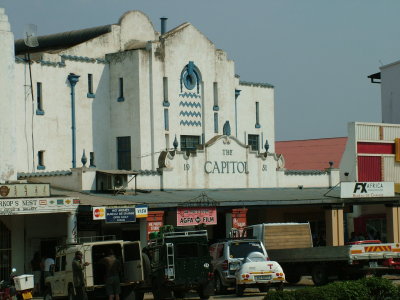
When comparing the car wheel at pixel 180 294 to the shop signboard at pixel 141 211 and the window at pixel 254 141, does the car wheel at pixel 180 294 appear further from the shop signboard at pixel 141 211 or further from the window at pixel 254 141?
the window at pixel 254 141

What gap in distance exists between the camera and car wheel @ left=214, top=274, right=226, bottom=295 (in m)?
31.9

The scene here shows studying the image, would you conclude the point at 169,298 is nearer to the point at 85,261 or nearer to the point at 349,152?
the point at 85,261

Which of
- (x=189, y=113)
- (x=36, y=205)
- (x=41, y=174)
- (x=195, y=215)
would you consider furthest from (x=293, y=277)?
(x=189, y=113)

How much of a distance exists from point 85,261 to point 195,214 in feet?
35.7

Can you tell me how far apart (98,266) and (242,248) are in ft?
19.8

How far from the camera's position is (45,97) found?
4156 cm

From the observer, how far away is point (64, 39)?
47.8 meters

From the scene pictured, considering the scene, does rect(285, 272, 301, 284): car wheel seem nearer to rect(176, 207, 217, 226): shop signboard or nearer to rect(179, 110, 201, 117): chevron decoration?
rect(176, 207, 217, 226): shop signboard

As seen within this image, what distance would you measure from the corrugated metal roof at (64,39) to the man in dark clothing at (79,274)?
2136 centimetres

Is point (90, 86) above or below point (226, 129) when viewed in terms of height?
above

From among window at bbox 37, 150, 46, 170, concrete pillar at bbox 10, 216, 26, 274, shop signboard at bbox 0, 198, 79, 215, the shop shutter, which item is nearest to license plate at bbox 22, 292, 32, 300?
shop signboard at bbox 0, 198, 79, 215

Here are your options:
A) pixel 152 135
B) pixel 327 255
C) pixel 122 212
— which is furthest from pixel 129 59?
pixel 327 255

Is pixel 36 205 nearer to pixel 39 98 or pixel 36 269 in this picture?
pixel 36 269

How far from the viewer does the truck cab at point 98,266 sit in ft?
89.6
